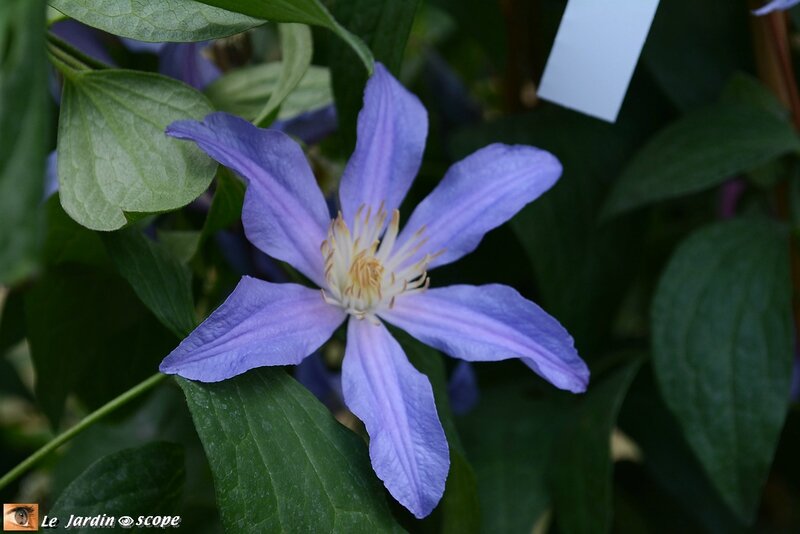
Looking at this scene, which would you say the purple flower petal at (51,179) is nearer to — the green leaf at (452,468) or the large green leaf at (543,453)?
the green leaf at (452,468)

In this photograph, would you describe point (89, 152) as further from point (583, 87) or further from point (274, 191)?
point (583, 87)

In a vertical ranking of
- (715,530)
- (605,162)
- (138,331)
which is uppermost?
(605,162)

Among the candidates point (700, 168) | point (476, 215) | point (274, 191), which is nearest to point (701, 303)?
point (700, 168)

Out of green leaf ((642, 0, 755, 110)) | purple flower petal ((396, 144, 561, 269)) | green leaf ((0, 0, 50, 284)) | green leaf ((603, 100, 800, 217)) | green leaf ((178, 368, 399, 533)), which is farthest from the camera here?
green leaf ((642, 0, 755, 110))

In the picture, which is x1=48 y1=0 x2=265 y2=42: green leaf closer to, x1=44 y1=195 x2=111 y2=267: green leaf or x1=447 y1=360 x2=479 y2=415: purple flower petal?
x1=44 y1=195 x2=111 y2=267: green leaf

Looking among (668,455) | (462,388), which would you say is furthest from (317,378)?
(668,455)

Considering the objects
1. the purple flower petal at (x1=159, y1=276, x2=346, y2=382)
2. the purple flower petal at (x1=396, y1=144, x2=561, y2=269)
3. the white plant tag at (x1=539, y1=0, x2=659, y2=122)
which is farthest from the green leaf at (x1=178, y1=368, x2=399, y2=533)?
the white plant tag at (x1=539, y1=0, x2=659, y2=122)
